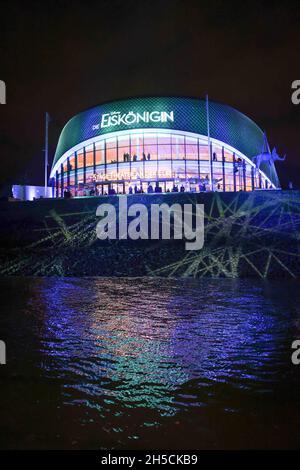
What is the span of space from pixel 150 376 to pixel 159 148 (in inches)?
1874

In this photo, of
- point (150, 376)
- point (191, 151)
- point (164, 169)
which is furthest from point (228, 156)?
point (150, 376)

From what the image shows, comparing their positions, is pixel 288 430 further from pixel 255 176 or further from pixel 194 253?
pixel 255 176

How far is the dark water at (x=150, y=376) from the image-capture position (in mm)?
4605

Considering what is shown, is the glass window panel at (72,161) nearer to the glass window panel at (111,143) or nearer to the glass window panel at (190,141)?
the glass window panel at (111,143)

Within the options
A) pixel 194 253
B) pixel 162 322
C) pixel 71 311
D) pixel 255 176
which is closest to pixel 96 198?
pixel 194 253

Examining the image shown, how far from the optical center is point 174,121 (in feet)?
170

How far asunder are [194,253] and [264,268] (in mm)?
4021

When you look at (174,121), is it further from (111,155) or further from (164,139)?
(111,155)

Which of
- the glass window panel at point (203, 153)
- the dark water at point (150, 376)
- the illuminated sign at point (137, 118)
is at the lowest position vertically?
the dark water at point (150, 376)

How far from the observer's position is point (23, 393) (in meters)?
5.71

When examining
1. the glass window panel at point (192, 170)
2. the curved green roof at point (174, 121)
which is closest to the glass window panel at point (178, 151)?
the glass window panel at point (192, 170)

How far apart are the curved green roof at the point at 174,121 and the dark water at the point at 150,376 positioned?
42084 millimetres

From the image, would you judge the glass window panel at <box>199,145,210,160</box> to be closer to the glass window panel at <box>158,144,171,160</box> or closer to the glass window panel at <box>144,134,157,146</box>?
the glass window panel at <box>158,144,171,160</box>

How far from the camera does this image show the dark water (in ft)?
15.1
